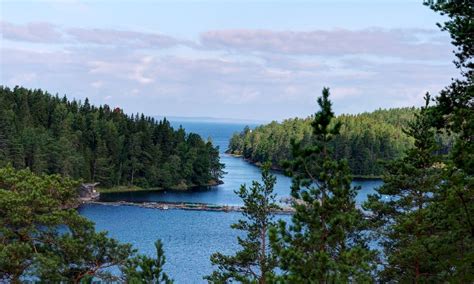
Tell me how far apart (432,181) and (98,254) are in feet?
49.6

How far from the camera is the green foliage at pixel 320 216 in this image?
550 inches

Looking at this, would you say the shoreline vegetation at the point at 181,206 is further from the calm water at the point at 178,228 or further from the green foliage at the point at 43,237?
the green foliage at the point at 43,237

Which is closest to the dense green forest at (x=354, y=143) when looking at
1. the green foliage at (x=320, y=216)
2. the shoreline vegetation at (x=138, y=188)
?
the shoreline vegetation at (x=138, y=188)

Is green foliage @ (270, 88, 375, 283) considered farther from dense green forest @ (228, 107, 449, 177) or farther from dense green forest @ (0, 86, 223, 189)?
dense green forest @ (228, 107, 449, 177)

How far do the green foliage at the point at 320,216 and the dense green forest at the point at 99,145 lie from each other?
316ft

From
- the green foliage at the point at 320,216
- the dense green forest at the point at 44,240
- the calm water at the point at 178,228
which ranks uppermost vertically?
the green foliage at the point at 320,216

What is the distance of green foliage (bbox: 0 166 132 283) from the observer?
24.1 m

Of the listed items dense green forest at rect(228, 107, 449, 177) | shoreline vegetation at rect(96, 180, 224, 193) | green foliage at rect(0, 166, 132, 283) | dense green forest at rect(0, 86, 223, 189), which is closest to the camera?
green foliage at rect(0, 166, 132, 283)

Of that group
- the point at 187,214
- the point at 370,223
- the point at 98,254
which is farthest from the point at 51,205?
the point at 187,214

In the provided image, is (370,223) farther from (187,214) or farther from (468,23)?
(187,214)

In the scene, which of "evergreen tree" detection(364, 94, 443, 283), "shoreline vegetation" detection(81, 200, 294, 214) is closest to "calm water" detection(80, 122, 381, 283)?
"shoreline vegetation" detection(81, 200, 294, 214)

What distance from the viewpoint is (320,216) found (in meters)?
Result: 14.6

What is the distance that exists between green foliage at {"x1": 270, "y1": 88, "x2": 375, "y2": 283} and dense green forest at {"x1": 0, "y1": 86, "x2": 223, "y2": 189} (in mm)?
96347

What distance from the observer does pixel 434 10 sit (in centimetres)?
1770
